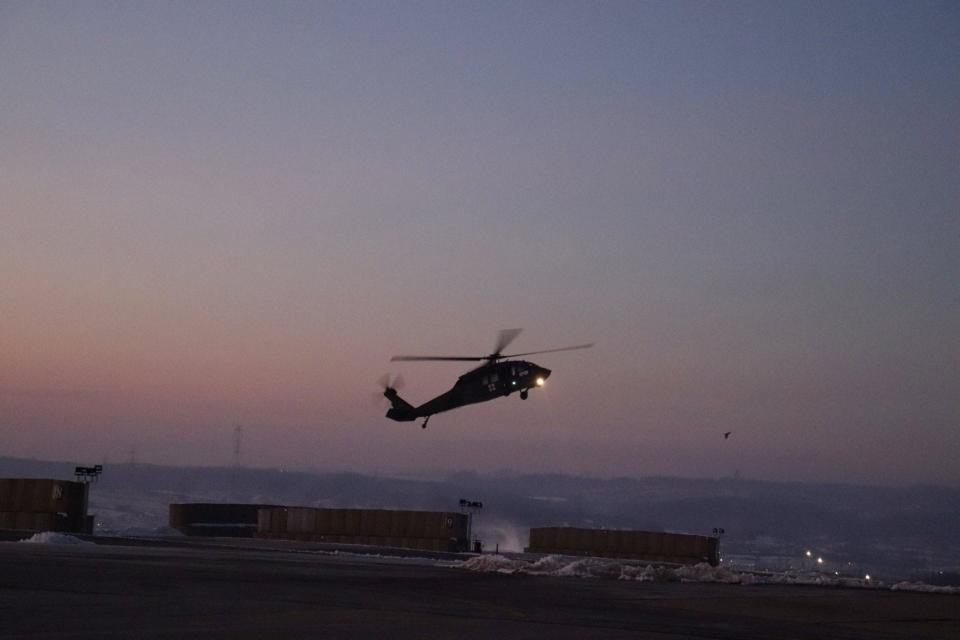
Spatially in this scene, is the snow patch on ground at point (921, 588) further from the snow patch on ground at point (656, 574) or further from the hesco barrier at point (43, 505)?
the hesco barrier at point (43, 505)

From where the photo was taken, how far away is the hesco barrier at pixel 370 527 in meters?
54.2

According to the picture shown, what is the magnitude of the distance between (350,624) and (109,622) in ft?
11.3

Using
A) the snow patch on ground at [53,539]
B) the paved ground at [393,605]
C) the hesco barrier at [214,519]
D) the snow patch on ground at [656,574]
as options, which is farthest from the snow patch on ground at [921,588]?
the hesco barrier at [214,519]

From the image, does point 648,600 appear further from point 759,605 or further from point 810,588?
point 810,588

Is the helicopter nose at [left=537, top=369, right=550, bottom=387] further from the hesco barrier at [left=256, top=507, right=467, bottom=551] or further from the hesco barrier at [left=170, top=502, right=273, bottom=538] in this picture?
the hesco barrier at [left=170, top=502, right=273, bottom=538]

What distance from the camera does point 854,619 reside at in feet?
67.1

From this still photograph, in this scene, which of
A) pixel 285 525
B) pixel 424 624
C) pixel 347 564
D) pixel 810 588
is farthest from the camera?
pixel 285 525

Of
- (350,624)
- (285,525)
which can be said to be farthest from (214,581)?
(285,525)

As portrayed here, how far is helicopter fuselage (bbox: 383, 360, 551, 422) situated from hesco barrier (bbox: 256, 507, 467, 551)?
6638mm

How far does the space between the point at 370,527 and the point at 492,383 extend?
45.9ft

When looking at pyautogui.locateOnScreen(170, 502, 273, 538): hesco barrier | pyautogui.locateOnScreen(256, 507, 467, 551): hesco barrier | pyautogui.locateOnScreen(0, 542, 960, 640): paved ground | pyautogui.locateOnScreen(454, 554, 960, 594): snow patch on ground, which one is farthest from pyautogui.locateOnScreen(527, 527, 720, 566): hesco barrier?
pyautogui.locateOnScreen(0, 542, 960, 640): paved ground

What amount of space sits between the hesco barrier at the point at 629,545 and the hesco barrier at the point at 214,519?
Answer: 63.2 feet

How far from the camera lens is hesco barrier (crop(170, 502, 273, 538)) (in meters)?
64.5

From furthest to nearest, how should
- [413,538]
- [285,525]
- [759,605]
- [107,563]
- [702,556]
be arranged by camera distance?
[285,525] < [413,538] < [702,556] < [107,563] < [759,605]
